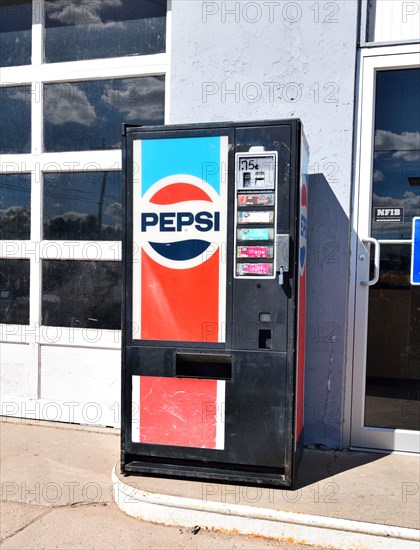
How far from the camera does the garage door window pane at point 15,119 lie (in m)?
4.72

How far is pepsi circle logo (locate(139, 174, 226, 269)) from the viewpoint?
10.5ft

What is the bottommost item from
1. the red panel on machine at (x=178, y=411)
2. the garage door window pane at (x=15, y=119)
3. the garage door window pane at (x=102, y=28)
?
the red panel on machine at (x=178, y=411)

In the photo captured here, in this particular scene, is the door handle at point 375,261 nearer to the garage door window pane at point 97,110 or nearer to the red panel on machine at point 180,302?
the red panel on machine at point 180,302

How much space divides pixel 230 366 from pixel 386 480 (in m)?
1.22

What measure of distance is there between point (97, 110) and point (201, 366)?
8.14ft

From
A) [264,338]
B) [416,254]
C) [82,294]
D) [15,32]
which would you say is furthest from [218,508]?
[15,32]

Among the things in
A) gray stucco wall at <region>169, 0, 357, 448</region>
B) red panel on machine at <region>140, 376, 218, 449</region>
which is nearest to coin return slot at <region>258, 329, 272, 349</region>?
red panel on machine at <region>140, 376, 218, 449</region>

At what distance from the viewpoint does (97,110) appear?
4.52 meters

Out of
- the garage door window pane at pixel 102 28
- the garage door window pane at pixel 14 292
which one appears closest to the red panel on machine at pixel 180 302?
the garage door window pane at pixel 14 292

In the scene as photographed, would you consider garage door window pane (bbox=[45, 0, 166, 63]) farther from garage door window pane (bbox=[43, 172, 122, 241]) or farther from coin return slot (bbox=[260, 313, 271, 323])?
coin return slot (bbox=[260, 313, 271, 323])

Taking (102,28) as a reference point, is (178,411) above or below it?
below

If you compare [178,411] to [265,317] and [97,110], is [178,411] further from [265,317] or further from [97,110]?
[97,110]

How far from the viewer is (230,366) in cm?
323

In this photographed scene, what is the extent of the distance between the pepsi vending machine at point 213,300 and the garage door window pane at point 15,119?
1868 mm
